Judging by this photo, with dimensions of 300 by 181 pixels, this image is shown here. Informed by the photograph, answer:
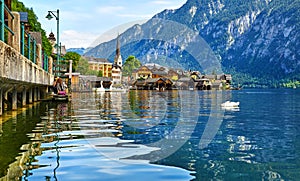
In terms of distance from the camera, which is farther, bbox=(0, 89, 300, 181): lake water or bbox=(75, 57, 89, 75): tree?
bbox=(75, 57, 89, 75): tree

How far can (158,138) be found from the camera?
45.4ft

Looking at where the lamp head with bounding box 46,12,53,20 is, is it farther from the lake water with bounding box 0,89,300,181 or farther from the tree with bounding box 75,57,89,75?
the tree with bounding box 75,57,89,75

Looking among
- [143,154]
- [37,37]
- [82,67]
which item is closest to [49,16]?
[37,37]

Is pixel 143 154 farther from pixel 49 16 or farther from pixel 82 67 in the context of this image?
pixel 82 67

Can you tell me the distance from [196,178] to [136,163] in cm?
176

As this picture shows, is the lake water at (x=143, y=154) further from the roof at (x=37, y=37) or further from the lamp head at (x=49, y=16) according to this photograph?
the lamp head at (x=49, y=16)

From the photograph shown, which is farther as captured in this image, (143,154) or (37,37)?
(37,37)

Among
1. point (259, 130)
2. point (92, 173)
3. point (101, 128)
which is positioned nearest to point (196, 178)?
point (92, 173)

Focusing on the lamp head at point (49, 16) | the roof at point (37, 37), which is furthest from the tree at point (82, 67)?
the lamp head at point (49, 16)

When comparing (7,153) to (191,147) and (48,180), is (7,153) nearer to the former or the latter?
(48,180)

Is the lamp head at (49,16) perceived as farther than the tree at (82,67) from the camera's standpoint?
No

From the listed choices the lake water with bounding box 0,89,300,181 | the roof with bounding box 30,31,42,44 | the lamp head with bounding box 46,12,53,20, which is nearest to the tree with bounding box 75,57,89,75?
the roof with bounding box 30,31,42,44

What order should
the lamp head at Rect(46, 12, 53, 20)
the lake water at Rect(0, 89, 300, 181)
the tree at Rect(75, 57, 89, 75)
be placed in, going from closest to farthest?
the lake water at Rect(0, 89, 300, 181) < the lamp head at Rect(46, 12, 53, 20) < the tree at Rect(75, 57, 89, 75)

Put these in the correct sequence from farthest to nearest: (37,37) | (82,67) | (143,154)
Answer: (82,67) → (37,37) → (143,154)
